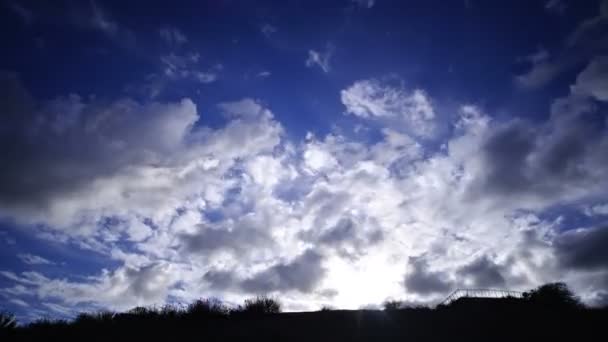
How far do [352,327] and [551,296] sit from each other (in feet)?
51.2

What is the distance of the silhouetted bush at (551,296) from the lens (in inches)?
818

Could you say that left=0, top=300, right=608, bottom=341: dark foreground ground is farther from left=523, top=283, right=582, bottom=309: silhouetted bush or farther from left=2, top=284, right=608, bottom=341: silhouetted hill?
left=523, top=283, right=582, bottom=309: silhouetted bush

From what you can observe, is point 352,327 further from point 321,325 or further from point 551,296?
point 551,296

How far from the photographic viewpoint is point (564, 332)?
11969 millimetres

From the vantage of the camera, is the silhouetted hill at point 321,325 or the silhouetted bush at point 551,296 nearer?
the silhouetted hill at point 321,325

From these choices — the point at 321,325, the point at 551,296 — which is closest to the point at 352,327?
the point at 321,325

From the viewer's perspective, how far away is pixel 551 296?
864 inches

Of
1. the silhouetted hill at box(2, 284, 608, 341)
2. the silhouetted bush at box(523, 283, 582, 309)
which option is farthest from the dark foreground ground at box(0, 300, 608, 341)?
the silhouetted bush at box(523, 283, 582, 309)

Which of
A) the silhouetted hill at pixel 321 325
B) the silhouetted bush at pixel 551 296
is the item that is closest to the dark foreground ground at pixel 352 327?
the silhouetted hill at pixel 321 325

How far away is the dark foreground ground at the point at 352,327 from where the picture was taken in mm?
12016

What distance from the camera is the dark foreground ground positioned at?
12.0m

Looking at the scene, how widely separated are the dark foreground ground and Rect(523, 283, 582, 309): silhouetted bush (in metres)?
5.42

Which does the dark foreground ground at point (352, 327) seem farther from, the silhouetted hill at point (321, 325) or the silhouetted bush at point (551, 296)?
the silhouetted bush at point (551, 296)

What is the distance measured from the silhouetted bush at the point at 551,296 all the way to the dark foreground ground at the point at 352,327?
213 inches
